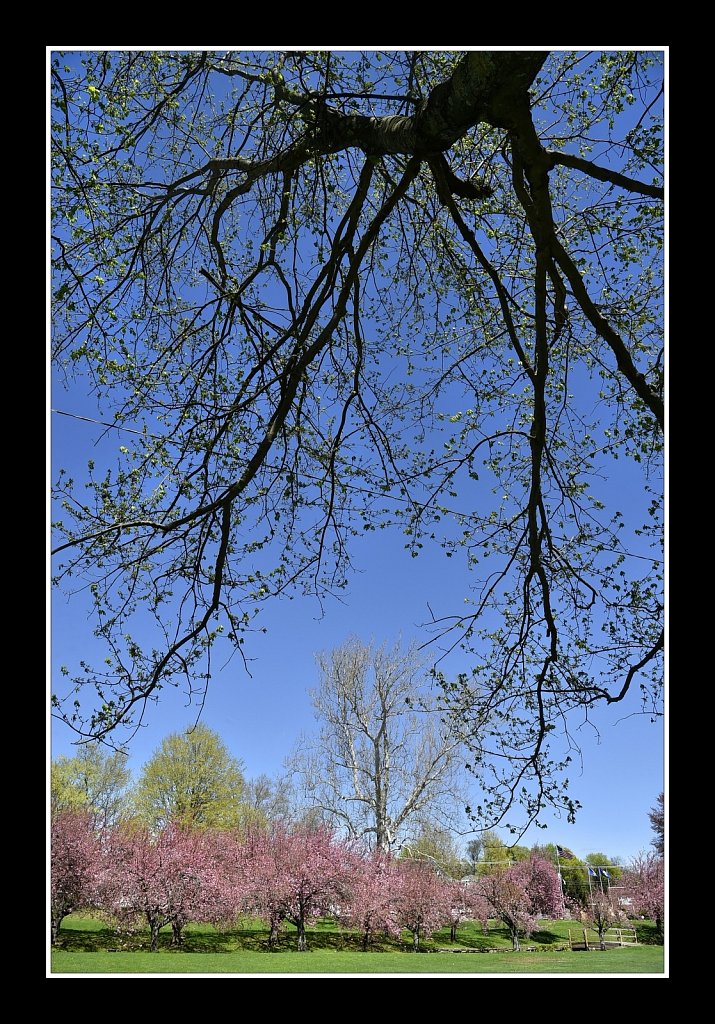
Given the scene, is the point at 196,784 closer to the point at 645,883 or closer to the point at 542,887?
the point at 542,887

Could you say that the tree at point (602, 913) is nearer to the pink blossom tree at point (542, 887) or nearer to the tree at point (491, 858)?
the pink blossom tree at point (542, 887)

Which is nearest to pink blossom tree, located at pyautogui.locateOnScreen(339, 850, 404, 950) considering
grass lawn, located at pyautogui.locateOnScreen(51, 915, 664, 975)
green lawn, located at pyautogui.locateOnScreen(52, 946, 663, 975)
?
grass lawn, located at pyautogui.locateOnScreen(51, 915, 664, 975)

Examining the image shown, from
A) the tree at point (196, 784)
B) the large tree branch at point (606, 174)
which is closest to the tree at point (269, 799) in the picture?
the tree at point (196, 784)

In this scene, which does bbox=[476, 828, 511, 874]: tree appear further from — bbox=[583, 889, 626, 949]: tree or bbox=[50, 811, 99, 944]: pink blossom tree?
bbox=[50, 811, 99, 944]: pink blossom tree

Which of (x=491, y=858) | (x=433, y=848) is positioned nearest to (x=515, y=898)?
(x=491, y=858)

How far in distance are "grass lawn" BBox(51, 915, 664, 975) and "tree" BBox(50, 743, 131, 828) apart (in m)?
1.59

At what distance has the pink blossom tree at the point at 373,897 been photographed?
11.7 meters

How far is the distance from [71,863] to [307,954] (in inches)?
147

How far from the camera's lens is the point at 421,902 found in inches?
485

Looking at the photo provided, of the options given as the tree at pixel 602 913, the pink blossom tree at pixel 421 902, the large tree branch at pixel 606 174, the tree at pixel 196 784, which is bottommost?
the tree at pixel 602 913

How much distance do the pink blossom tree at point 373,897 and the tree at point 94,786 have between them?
408 cm

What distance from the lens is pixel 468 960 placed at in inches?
397

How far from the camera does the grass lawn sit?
8.38 metres
